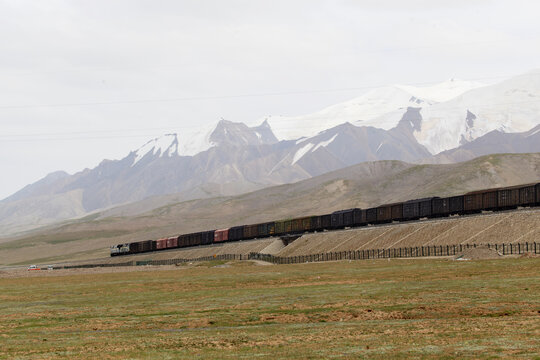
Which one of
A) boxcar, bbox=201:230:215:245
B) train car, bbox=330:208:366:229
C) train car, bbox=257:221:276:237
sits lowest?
boxcar, bbox=201:230:215:245

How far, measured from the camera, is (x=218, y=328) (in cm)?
3061

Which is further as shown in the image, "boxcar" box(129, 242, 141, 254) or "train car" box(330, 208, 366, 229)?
"boxcar" box(129, 242, 141, 254)

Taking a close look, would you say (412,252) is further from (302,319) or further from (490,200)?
(302,319)

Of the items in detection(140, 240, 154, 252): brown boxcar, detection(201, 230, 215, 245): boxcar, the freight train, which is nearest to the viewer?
the freight train

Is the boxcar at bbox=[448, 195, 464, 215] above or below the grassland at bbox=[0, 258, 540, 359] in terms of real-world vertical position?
above

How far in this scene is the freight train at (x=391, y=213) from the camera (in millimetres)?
91625

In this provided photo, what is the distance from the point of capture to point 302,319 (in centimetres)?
3209

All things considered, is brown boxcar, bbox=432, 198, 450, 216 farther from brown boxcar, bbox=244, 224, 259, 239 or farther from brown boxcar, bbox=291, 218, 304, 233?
brown boxcar, bbox=244, 224, 259, 239

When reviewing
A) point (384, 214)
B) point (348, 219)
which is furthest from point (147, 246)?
point (384, 214)

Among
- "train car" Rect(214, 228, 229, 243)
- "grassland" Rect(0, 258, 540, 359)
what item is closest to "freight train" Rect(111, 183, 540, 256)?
"train car" Rect(214, 228, 229, 243)

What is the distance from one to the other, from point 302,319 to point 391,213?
82281mm

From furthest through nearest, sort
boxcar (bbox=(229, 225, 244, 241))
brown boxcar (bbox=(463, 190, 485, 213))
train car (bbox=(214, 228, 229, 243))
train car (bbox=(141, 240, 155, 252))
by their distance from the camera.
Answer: train car (bbox=(141, 240, 155, 252)) < train car (bbox=(214, 228, 229, 243)) < boxcar (bbox=(229, 225, 244, 241)) < brown boxcar (bbox=(463, 190, 485, 213))

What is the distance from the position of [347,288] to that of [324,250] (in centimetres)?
5996

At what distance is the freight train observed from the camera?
91625mm
